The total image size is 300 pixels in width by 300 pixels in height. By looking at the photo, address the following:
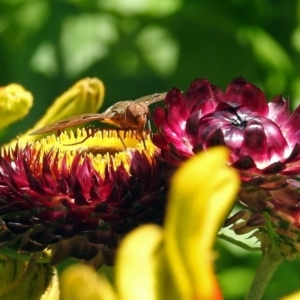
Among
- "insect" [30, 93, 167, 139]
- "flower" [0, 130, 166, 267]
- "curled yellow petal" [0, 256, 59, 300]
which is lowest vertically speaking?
"curled yellow petal" [0, 256, 59, 300]

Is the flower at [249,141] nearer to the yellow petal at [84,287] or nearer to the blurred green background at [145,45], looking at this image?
the yellow petal at [84,287]

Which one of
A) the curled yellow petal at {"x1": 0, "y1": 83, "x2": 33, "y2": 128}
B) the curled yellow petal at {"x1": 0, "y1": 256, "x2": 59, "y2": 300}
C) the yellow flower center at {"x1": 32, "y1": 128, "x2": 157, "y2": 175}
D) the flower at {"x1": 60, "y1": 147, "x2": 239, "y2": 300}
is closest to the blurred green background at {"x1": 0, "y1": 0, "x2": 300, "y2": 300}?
the curled yellow petal at {"x1": 0, "y1": 83, "x2": 33, "y2": 128}

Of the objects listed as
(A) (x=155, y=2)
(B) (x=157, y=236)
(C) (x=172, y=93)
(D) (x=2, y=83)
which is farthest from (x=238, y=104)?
(D) (x=2, y=83)

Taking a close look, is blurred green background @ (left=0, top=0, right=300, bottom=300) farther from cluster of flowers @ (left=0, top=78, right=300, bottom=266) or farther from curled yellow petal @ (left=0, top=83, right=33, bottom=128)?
cluster of flowers @ (left=0, top=78, right=300, bottom=266)

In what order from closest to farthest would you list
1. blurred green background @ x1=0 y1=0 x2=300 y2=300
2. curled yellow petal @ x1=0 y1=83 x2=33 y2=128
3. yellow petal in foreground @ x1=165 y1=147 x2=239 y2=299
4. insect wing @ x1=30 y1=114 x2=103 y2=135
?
yellow petal in foreground @ x1=165 y1=147 x2=239 y2=299, insect wing @ x1=30 y1=114 x2=103 y2=135, curled yellow petal @ x1=0 y1=83 x2=33 y2=128, blurred green background @ x1=0 y1=0 x2=300 y2=300

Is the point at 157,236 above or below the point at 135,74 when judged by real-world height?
above

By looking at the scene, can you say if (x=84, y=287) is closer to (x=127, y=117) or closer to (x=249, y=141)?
(x=249, y=141)

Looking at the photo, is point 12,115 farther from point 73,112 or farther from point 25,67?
point 25,67
